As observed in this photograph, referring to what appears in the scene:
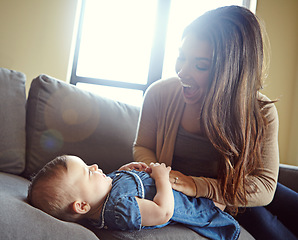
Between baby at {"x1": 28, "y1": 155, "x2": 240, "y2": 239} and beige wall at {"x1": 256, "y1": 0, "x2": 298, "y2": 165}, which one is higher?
beige wall at {"x1": 256, "y1": 0, "x2": 298, "y2": 165}

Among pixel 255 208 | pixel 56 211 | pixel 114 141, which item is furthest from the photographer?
pixel 114 141

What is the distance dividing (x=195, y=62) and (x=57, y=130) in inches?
31.0

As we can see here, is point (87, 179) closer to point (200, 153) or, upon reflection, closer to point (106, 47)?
point (200, 153)

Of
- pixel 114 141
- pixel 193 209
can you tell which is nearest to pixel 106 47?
pixel 114 141

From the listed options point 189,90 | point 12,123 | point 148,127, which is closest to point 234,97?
point 189,90

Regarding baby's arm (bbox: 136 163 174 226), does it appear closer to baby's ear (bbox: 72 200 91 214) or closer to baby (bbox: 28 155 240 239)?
baby (bbox: 28 155 240 239)

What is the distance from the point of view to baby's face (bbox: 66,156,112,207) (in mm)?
893

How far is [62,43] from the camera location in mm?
2756

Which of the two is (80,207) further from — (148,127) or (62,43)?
(62,43)

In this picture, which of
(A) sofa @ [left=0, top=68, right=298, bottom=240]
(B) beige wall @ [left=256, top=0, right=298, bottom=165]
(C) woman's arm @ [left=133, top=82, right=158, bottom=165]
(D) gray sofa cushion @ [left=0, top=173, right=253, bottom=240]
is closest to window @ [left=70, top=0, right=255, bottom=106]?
(B) beige wall @ [left=256, top=0, right=298, bottom=165]

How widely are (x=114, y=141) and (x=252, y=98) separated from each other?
807 mm

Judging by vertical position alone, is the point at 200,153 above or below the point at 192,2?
below

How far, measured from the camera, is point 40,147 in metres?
1.36

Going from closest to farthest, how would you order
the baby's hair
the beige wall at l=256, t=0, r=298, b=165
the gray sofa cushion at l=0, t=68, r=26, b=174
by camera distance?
1. the baby's hair
2. the gray sofa cushion at l=0, t=68, r=26, b=174
3. the beige wall at l=256, t=0, r=298, b=165
